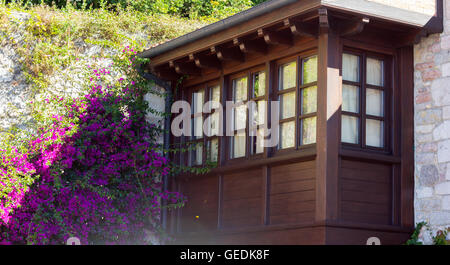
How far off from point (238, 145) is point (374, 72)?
1931 mm

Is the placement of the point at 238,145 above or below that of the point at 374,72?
below

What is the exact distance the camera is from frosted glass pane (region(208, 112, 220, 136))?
9.69m

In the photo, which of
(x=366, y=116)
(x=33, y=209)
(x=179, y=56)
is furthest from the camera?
(x=179, y=56)

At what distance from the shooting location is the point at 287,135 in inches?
336

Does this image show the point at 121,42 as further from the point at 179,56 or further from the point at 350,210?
the point at 350,210

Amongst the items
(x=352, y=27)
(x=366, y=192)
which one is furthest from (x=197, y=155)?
(x=352, y=27)

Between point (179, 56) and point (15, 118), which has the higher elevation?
point (179, 56)

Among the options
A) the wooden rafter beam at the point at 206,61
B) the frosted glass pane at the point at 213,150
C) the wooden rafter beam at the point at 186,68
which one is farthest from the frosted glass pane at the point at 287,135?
the wooden rafter beam at the point at 186,68

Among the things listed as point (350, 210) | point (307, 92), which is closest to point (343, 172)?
point (350, 210)

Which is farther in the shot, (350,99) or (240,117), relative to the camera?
(240,117)

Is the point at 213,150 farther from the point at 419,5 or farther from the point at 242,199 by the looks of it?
the point at 419,5

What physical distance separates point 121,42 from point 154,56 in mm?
762

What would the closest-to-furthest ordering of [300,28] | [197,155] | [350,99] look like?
[300,28]
[350,99]
[197,155]
